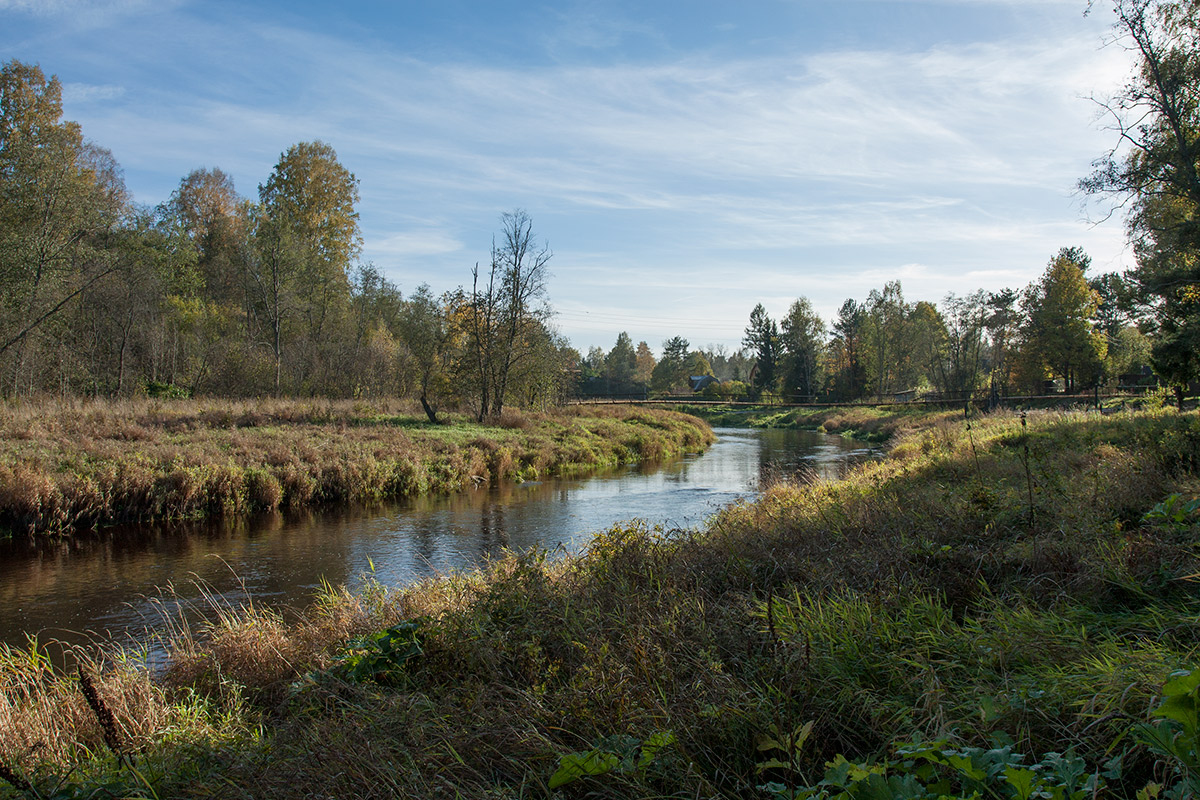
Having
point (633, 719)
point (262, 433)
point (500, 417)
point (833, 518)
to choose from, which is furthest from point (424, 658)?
point (500, 417)

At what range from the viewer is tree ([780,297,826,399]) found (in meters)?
68.2

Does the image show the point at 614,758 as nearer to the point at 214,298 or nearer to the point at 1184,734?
the point at 1184,734

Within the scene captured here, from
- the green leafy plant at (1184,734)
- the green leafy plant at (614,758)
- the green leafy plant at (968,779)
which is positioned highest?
the green leafy plant at (1184,734)

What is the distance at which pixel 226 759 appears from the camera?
12.0 ft

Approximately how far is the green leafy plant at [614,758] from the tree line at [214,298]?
2687 cm

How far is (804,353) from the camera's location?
68250mm

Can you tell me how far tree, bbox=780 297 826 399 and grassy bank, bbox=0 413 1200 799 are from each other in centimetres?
6322

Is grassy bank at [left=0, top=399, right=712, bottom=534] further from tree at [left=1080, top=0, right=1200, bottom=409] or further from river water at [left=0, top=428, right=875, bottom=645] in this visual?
→ tree at [left=1080, top=0, right=1200, bottom=409]

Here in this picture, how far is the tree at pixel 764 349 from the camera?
73.1 metres

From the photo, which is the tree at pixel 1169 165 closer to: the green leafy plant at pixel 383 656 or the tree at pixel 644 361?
the green leafy plant at pixel 383 656

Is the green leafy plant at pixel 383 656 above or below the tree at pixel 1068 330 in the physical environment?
below

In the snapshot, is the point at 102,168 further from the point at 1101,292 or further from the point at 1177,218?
the point at 1101,292

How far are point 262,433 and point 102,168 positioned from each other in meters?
23.7

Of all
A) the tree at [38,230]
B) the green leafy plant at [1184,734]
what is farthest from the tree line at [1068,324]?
the tree at [38,230]
